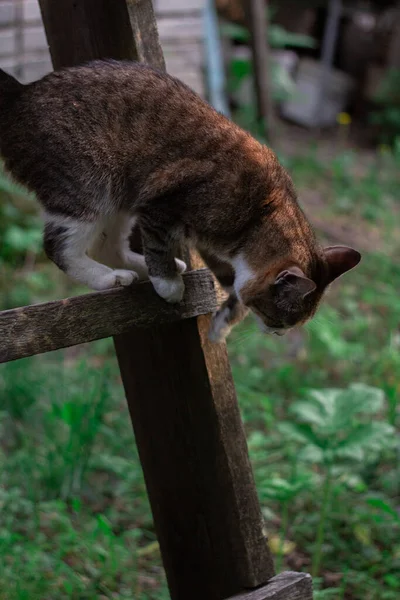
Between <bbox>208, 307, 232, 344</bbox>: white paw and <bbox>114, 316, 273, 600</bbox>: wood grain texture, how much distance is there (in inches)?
0.7

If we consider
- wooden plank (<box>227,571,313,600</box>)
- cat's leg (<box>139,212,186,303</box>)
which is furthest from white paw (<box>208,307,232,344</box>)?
wooden plank (<box>227,571,313,600</box>)

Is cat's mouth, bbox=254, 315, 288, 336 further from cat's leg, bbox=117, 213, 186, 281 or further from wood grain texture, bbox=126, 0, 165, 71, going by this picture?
wood grain texture, bbox=126, 0, 165, 71

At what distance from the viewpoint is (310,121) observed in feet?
27.1

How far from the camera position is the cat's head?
6.11 ft

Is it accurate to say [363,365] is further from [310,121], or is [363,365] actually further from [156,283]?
[310,121]

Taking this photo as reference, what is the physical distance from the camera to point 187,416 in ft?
6.30

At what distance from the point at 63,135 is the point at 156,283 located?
42cm

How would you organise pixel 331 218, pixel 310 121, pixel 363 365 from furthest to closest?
pixel 310 121 < pixel 331 218 < pixel 363 365

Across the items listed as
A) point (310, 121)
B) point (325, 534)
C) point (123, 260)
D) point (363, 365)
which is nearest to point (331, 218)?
point (363, 365)

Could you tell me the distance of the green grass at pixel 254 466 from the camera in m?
2.54

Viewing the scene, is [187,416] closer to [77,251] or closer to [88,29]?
[77,251]

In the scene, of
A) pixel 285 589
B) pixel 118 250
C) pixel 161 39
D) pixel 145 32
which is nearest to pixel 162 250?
pixel 118 250

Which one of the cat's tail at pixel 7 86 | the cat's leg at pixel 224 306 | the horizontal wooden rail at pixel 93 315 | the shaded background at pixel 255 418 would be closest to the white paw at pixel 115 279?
the horizontal wooden rail at pixel 93 315

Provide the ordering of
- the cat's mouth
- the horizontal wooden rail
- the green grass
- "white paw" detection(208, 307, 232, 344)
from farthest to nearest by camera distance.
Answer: the green grass < the cat's mouth < "white paw" detection(208, 307, 232, 344) < the horizontal wooden rail
